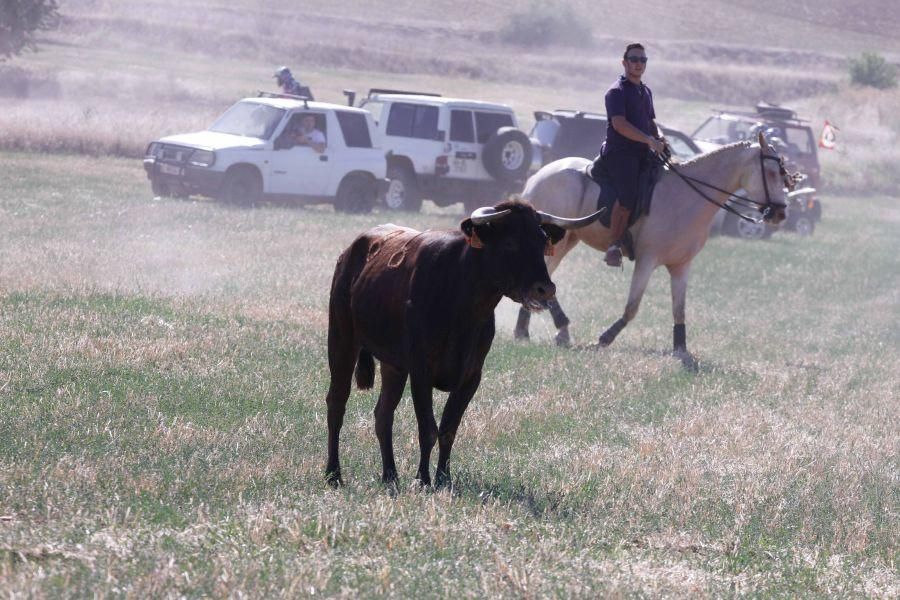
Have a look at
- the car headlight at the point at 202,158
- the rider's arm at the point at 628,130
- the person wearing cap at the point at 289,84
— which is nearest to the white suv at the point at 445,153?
the person wearing cap at the point at 289,84

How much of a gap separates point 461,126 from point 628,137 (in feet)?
52.8

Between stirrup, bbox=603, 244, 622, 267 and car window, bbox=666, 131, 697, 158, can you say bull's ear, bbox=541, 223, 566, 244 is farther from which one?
car window, bbox=666, 131, 697, 158

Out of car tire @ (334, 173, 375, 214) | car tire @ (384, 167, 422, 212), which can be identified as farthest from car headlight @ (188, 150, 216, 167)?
car tire @ (384, 167, 422, 212)

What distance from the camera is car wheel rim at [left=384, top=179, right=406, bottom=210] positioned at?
2905cm

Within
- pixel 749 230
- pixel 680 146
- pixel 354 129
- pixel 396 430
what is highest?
pixel 680 146

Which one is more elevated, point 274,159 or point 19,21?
point 19,21

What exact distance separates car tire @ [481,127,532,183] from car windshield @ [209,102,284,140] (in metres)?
4.72

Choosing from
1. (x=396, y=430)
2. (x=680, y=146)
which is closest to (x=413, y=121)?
(x=680, y=146)

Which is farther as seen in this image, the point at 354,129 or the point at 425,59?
the point at 425,59

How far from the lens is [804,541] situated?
734 cm

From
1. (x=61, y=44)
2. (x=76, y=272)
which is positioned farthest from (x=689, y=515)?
(x=61, y=44)

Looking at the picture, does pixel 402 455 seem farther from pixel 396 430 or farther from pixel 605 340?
pixel 605 340

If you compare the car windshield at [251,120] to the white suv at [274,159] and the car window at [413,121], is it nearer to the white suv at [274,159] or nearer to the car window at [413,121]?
the white suv at [274,159]

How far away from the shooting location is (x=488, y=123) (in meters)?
29.8
